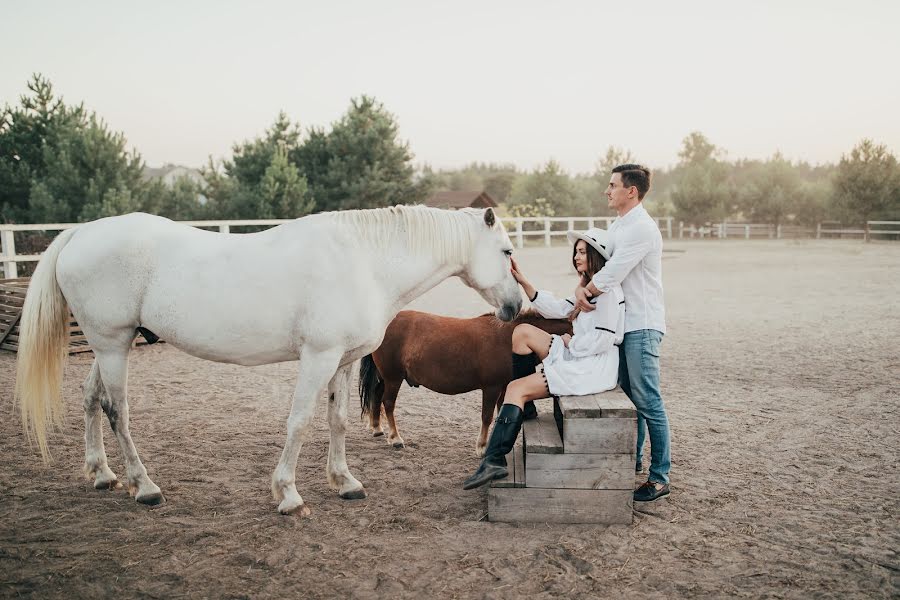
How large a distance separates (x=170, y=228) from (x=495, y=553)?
2.69 metres

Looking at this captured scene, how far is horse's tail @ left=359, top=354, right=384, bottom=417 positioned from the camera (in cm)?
497


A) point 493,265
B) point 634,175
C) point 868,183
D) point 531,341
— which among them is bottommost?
point 531,341

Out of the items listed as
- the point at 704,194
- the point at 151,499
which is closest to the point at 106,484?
the point at 151,499

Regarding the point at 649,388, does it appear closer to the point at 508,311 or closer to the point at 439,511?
the point at 508,311

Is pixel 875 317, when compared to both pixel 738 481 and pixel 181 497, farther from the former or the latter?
pixel 181 497

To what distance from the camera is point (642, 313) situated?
373cm

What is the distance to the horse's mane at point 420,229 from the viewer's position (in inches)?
152

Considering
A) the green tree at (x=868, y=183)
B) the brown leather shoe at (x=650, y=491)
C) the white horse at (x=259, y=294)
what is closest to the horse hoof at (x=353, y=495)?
the white horse at (x=259, y=294)

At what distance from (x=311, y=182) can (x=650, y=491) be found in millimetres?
27435

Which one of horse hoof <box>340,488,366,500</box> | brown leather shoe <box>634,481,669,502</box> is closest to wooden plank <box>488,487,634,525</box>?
brown leather shoe <box>634,481,669,502</box>

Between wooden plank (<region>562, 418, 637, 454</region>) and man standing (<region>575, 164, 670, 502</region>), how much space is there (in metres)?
0.41

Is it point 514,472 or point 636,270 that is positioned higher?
point 636,270

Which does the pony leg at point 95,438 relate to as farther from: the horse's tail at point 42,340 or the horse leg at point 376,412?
the horse leg at point 376,412

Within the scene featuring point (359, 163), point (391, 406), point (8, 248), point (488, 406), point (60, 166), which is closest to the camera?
point (488, 406)
